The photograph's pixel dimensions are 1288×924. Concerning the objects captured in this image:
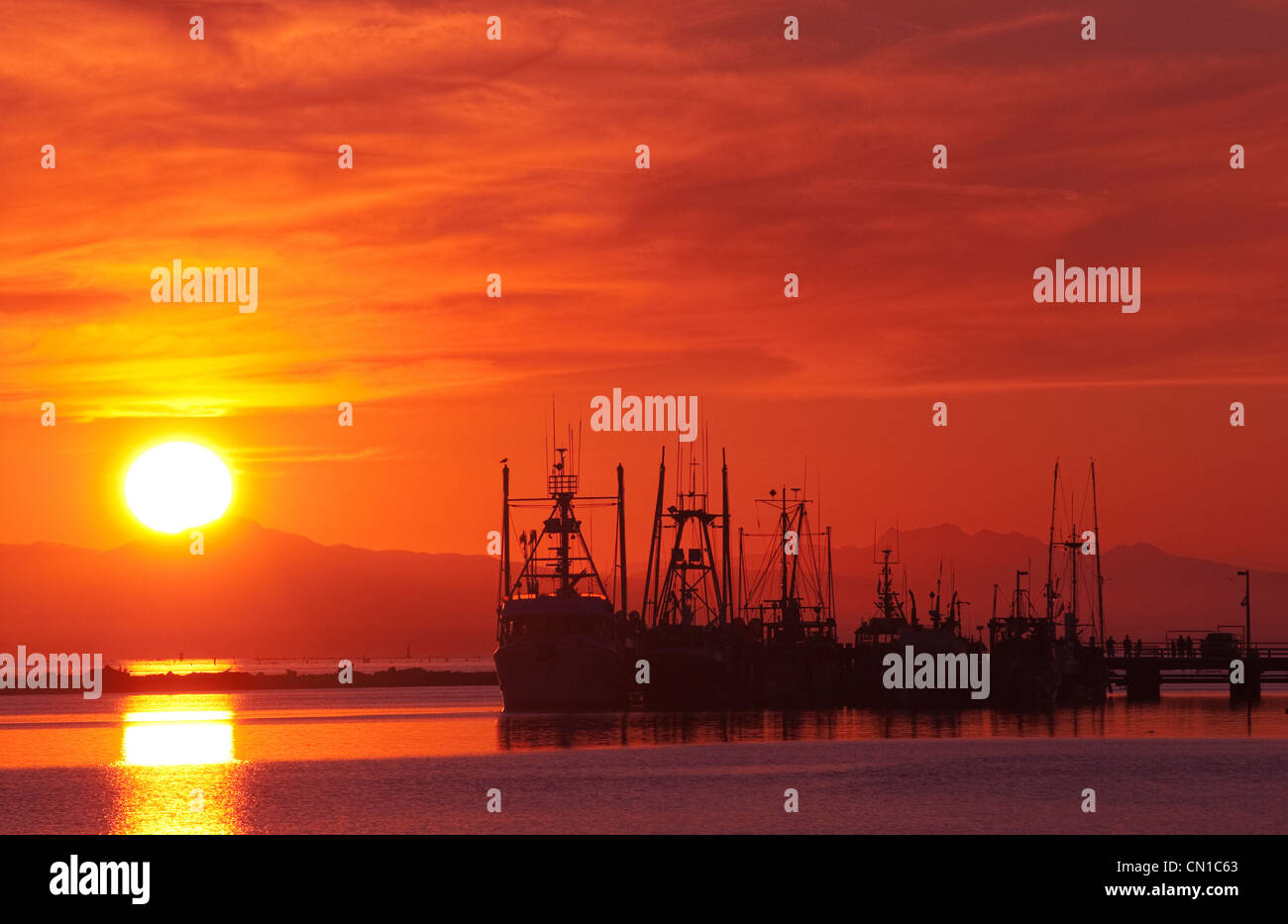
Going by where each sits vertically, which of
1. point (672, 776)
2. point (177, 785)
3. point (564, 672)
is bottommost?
point (177, 785)

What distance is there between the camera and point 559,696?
5231 inches

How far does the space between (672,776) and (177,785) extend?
28.7 metres

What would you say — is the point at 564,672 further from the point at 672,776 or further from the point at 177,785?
the point at 672,776

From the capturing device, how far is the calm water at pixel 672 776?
66.1m

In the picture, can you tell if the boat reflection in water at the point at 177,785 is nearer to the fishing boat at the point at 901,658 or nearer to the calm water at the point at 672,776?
the calm water at the point at 672,776

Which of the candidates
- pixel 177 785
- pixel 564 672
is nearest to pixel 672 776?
pixel 177 785

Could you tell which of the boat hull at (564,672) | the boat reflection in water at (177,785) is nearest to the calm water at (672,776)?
the boat reflection in water at (177,785)

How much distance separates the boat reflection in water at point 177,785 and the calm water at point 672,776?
0.28 meters

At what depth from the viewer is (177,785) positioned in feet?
299

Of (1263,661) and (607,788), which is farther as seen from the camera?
(1263,661)
